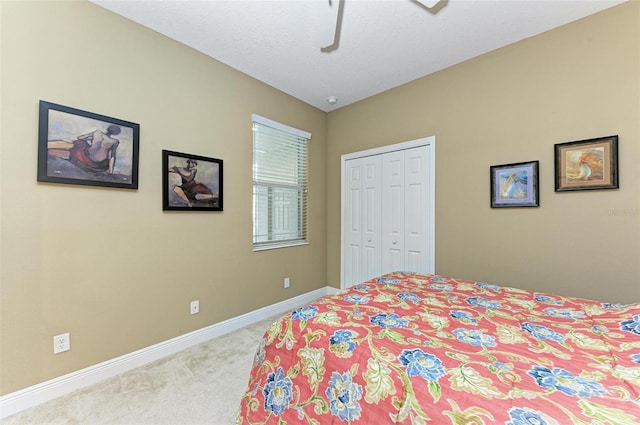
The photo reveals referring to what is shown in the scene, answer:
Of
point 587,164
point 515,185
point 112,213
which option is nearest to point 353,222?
point 515,185

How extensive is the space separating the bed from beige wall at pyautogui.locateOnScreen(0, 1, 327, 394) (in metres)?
1.39

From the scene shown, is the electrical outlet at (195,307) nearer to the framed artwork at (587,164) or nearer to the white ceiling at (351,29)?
the white ceiling at (351,29)

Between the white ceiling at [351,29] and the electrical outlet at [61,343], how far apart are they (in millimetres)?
2345

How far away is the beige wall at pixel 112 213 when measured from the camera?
63.0 inches

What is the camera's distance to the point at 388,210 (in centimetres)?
317

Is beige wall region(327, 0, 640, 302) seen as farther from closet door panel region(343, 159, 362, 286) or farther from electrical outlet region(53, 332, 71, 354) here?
electrical outlet region(53, 332, 71, 354)

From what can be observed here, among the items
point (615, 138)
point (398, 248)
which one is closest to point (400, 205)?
point (398, 248)

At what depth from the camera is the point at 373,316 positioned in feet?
4.26

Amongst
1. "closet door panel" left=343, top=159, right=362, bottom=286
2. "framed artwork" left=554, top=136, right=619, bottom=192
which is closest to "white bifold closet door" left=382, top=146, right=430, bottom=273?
"closet door panel" left=343, top=159, right=362, bottom=286

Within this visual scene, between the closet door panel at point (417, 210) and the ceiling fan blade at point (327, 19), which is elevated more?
the ceiling fan blade at point (327, 19)

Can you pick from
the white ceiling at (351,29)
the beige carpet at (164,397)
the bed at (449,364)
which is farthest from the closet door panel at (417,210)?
the beige carpet at (164,397)

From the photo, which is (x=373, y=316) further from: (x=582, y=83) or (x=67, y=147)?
(x=582, y=83)

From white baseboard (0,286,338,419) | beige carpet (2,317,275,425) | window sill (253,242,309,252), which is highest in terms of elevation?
window sill (253,242,309,252)

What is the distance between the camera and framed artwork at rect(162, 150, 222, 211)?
7.31ft
